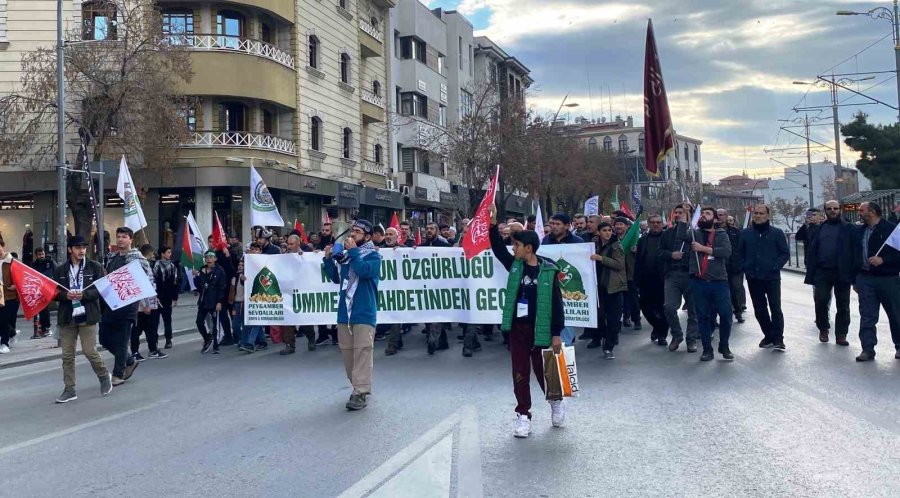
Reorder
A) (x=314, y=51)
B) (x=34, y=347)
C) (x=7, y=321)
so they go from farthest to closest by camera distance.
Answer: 1. (x=314, y=51)
2. (x=34, y=347)
3. (x=7, y=321)

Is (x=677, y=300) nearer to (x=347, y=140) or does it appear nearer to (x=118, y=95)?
(x=118, y=95)

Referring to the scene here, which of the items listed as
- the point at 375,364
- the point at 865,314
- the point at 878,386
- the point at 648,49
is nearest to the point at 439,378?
the point at 375,364

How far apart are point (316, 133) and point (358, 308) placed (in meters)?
25.7

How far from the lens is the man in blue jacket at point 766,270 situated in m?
10.1

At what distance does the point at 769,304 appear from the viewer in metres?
10.4

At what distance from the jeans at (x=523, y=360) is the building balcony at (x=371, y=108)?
3137 cm

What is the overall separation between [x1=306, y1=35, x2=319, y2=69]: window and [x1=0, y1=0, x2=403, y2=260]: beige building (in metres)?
0.04

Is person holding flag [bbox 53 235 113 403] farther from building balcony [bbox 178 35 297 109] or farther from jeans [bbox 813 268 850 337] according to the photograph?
building balcony [bbox 178 35 297 109]

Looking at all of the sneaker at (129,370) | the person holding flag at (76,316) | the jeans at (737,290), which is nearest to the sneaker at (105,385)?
the person holding flag at (76,316)

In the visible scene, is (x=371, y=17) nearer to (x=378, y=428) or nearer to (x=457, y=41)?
(x=457, y=41)

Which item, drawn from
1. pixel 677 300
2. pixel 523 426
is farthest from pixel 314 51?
pixel 523 426

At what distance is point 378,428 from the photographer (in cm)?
660

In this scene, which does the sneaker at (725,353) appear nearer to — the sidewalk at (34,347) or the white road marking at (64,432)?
the white road marking at (64,432)

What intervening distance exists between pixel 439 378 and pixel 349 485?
4.07 m
